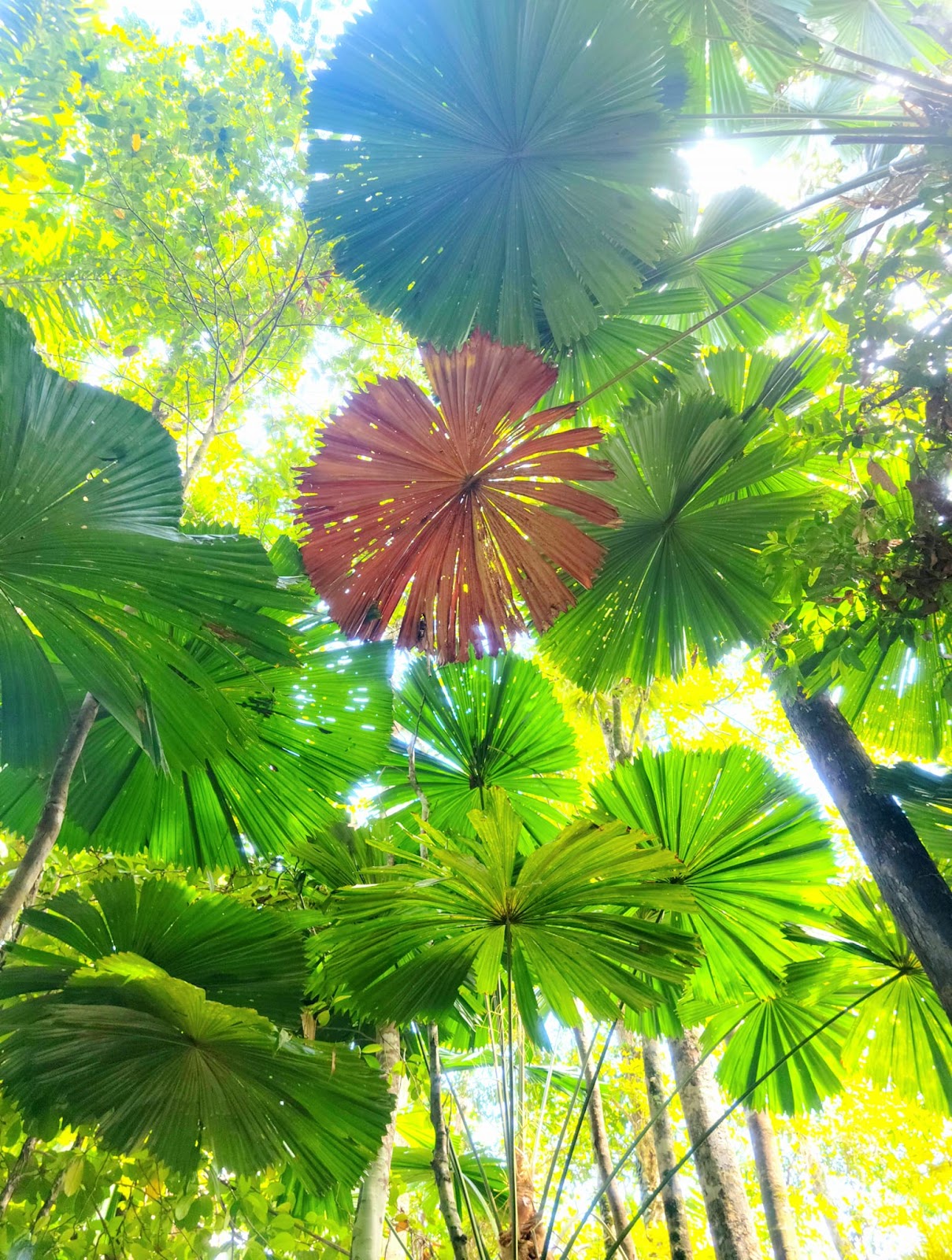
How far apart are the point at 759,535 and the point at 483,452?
0.94 metres

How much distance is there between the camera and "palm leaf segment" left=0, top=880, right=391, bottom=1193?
4.71ft

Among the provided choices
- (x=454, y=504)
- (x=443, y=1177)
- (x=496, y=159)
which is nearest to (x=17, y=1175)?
(x=443, y=1177)

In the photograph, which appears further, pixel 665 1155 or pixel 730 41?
pixel 665 1155

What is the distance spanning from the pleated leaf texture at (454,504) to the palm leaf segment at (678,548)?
1.43 feet

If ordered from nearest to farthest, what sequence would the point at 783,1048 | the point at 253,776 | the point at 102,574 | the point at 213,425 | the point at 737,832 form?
the point at 102,574
the point at 737,832
the point at 253,776
the point at 783,1048
the point at 213,425

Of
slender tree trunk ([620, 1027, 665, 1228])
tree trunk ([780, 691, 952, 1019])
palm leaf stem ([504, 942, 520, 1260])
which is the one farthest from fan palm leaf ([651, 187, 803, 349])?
slender tree trunk ([620, 1027, 665, 1228])

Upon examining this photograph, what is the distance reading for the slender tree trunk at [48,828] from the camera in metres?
Answer: 1.32

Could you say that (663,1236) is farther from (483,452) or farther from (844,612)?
(483,452)

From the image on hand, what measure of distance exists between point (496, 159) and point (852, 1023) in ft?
9.32

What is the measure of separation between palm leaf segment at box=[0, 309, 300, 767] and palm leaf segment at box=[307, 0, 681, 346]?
0.73m

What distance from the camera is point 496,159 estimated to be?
57.4 inches

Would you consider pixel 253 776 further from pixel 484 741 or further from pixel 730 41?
pixel 730 41

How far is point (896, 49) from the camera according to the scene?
2.47 m

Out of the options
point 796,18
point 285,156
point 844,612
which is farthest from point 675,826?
point 285,156
